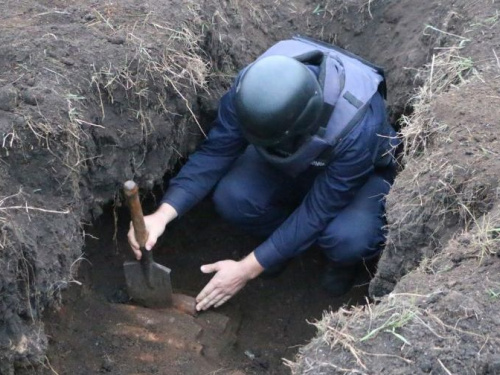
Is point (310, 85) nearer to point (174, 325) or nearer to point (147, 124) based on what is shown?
point (147, 124)

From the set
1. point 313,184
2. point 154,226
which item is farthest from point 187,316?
point 313,184

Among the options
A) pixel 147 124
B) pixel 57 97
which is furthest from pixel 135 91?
pixel 57 97

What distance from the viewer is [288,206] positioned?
4.27 metres

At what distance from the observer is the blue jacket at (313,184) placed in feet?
11.9

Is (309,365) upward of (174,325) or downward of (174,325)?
upward

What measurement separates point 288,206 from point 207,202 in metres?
0.52

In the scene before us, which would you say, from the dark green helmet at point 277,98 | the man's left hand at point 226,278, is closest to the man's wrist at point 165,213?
the man's left hand at point 226,278

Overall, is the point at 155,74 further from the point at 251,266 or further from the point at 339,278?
the point at 339,278

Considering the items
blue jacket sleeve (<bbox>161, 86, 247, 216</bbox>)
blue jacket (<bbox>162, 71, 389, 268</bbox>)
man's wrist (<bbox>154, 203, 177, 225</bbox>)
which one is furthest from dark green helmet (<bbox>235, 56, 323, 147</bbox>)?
man's wrist (<bbox>154, 203, 177, 225</bbox>)

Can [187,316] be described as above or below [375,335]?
below

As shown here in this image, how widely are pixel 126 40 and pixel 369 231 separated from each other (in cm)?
140

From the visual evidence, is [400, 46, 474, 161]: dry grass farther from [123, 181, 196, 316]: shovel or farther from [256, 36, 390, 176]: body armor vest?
[123, 181, 196, 316]: shovel

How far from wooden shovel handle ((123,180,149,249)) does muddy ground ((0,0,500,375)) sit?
204 millimetres

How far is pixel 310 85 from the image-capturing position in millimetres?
3332
